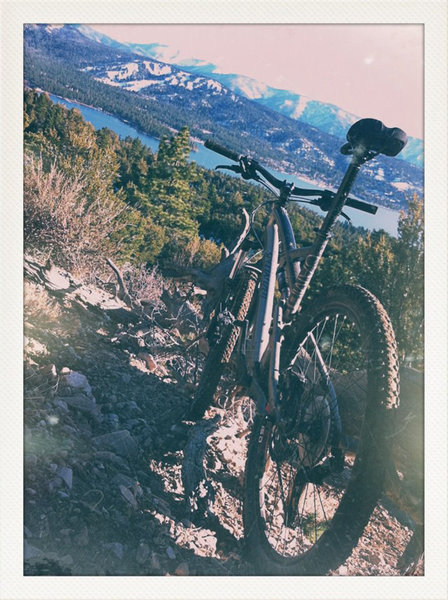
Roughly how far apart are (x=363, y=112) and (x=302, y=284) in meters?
1.75

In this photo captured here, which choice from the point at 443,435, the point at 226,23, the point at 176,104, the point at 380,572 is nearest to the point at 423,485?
the point at 443,435

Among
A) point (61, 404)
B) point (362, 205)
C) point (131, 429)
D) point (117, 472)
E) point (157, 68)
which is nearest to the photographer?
point (117, 472)

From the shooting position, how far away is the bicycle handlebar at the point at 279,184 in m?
2.42

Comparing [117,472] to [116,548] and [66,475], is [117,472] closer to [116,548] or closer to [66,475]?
[66,475]

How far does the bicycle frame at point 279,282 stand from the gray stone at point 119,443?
898 mm

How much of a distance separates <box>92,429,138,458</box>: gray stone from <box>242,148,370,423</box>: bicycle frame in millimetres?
898

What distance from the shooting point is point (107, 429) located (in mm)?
2635

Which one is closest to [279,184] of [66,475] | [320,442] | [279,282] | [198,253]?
[279,282]

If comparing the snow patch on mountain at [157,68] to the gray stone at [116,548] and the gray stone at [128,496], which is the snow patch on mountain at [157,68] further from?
the gray stone at [116,548]

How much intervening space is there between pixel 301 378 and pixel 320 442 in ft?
1.08

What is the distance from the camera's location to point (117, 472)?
2.31 metres

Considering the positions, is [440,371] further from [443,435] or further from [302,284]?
[302,284]

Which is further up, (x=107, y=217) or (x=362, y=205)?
(x=362, y=205)

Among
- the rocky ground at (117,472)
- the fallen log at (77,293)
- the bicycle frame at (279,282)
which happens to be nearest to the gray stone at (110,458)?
the rocky ground at (117,472)
